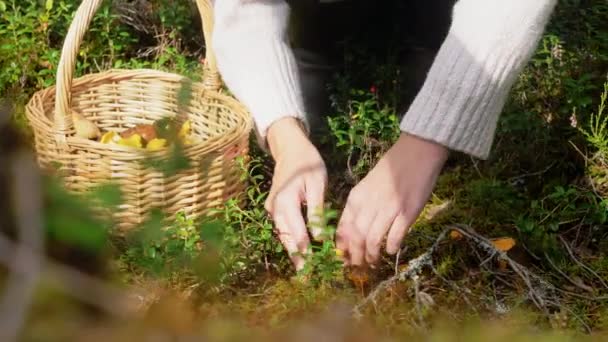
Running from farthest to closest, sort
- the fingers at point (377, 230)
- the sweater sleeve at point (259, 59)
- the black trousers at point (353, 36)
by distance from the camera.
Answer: the black trousers at point (353, 36) < the sweater sleeve at point (259, 59) < the fingers at point (377, 230)

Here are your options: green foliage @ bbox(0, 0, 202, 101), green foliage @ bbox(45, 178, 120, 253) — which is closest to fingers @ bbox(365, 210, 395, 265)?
green foliage @ bbox(45, 178, 120, 253)

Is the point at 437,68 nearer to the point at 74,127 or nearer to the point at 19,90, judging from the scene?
the point at 74,127

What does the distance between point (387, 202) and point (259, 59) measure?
65cm

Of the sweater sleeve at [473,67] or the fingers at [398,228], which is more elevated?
the sweater sleeve at [473,67]

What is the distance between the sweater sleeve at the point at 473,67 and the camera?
191 cm

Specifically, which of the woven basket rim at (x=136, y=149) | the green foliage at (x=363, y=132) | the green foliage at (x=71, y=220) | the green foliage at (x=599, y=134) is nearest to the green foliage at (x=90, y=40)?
the woven basket rim at (x=136, y=149)

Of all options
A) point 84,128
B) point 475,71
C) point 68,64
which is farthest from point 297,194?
point 84,128

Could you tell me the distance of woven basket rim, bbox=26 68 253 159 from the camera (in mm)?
2357

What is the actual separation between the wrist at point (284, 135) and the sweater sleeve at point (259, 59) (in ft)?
0.06

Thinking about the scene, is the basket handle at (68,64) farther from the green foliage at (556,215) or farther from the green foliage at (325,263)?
the green foliage at (556,215)

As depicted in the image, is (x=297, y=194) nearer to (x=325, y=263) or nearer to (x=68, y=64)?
(x=325, y=263)

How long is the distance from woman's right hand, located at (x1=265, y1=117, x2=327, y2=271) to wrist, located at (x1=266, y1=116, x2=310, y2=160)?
0.02 m

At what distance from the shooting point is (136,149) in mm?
2291

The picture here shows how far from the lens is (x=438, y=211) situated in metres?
2.66
